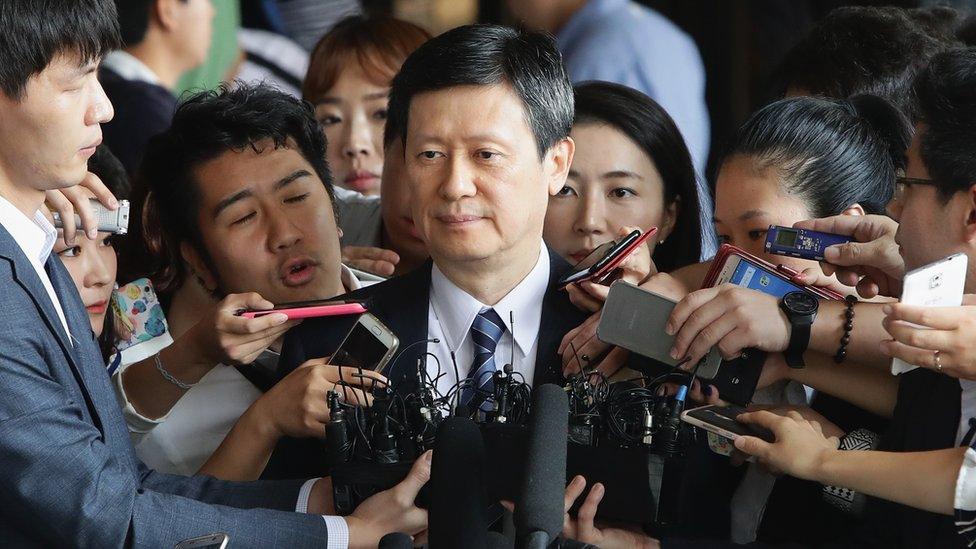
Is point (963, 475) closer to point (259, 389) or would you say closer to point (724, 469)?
point (724, 469)

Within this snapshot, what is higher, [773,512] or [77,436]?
[77,436]

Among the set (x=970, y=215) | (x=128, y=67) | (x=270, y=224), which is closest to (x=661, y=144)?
(x=270, y=224)

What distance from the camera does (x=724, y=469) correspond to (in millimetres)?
1953

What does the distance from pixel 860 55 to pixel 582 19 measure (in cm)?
114

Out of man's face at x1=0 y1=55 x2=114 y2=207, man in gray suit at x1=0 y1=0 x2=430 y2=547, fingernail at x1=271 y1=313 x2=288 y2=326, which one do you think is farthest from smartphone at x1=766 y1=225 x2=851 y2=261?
man's face at x1=0 y1=55 x2=114 y2=207

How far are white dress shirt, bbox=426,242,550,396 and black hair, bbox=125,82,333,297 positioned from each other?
0.54 metres

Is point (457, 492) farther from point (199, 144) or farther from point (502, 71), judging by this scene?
point (199, 144)

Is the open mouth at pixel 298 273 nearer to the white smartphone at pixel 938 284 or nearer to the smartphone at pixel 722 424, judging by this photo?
the smartphone at pixel 722 424

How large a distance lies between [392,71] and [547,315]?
139cm

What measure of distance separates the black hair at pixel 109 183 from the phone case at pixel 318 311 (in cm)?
60

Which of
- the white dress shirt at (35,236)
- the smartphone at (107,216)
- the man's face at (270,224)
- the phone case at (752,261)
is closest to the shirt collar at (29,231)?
the white dress shirt at (35,236)

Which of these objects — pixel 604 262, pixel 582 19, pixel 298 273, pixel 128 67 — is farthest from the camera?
pixel 128 67

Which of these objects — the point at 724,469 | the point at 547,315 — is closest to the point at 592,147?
the point at 547,315

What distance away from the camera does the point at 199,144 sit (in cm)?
236
